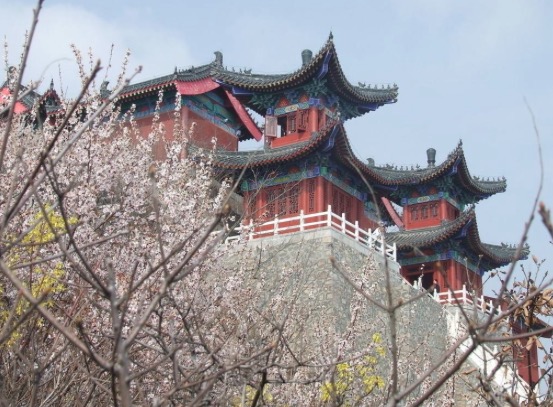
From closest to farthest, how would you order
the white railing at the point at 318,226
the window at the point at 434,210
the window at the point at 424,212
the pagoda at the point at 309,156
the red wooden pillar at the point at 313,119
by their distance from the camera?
the white railing at the point at 318,226
the pagoda at the point at 309,156
the red wooden pillar at the point at 313,119
the window at the point at 434,210
the window at the point at 424,212

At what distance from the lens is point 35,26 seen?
8.34 ft

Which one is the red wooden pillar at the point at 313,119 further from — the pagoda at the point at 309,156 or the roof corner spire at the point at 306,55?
the roof corner spire at the point at 306,55

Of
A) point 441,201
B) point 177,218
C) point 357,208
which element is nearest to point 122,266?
point 177,218

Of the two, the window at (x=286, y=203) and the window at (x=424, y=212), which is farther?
the window at (x=424, y=212)

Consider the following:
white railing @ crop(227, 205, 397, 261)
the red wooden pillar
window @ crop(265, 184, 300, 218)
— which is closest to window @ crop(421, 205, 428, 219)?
the red wooden pillar

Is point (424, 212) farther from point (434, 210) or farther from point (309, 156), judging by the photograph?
point (309, 156)

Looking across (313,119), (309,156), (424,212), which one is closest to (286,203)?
(309,156)

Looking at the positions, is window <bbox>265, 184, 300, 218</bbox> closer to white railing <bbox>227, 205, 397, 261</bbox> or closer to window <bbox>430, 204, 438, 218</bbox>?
white railing <bbox>227, 205, 397, 261</bbox>

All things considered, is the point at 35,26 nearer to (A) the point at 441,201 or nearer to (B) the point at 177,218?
(B) the point at 177,218

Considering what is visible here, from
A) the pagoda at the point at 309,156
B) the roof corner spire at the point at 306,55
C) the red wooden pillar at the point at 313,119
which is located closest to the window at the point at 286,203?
the pagoda at the point at 309,156

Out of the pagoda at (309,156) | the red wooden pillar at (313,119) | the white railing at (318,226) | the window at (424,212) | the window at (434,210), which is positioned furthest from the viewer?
the window at (424,212)

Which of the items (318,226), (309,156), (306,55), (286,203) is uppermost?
(306,55)

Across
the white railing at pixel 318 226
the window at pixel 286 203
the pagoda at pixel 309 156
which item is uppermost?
the pagoda at pixel 309 156

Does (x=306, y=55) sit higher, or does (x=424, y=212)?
(x=306, y=55)
